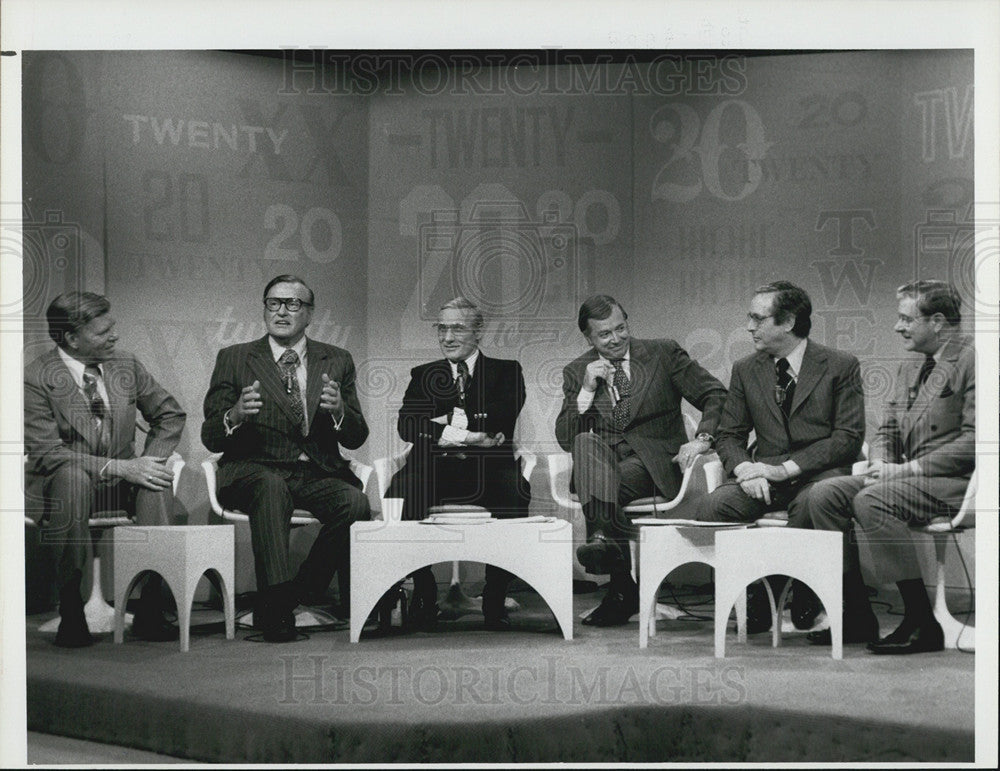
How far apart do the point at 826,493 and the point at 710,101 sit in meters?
1.82

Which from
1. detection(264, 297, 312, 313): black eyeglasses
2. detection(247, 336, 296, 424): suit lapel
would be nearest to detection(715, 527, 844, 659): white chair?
detection(247, 336, 296, 424): suit lapel

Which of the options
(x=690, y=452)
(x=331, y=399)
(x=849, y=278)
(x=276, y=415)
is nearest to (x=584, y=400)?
(x=690, y=452)

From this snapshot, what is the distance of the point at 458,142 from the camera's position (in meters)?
6.02

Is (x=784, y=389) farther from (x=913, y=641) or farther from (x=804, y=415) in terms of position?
(x=913, y=641)

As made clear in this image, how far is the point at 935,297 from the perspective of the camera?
5.78m

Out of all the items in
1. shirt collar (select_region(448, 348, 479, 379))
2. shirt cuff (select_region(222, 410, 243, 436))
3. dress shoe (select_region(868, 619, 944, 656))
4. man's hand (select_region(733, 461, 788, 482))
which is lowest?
dress shoe (select_region(868, 619, 944, 656))

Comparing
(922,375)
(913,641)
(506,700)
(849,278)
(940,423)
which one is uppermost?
(849,278)

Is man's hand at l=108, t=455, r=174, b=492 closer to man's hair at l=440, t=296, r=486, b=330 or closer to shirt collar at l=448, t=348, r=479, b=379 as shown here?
shirt collar at l=448, t=348, r=479, b=379

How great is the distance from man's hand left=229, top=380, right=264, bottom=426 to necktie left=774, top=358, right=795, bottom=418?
7.73 ft

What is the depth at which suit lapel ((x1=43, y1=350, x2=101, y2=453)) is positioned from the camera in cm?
584

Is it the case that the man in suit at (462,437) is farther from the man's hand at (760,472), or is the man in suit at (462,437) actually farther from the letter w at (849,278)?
the letter w at (849,278)

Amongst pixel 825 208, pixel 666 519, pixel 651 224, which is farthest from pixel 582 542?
pixel 825 208

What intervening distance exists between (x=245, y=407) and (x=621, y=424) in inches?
67.7
